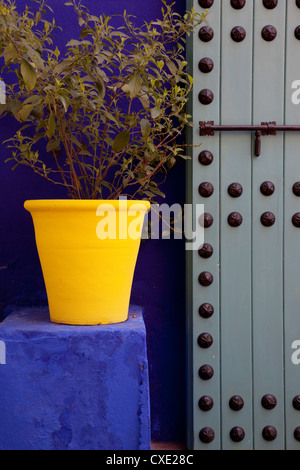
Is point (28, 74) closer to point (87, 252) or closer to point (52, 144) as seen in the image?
point (52, 144)

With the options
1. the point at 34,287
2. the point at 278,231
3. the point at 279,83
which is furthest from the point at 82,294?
the point at 279,83

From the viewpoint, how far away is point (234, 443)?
1888mm

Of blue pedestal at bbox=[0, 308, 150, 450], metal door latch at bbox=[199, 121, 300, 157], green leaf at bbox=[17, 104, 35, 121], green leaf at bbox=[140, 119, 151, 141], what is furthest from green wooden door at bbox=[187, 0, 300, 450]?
green leaf at bbox=[17, 104, 35, 121]

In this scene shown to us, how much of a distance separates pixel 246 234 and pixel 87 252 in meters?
0.63

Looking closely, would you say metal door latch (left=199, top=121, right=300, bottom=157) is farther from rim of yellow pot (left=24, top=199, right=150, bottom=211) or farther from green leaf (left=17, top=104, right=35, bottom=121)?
green leaf (left=17, top=104, right=35, bottom=121)

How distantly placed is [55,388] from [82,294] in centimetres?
27

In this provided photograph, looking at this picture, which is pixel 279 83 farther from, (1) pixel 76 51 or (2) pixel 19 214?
(2) pixel 19 214

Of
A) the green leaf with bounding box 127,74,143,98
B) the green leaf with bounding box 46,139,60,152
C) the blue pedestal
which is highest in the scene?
the green leaf with bounding box 127,74,143,98

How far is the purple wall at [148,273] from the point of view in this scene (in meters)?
1.96

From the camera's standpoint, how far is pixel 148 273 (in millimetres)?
1993

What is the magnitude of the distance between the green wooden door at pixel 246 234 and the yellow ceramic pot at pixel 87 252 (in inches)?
14.7

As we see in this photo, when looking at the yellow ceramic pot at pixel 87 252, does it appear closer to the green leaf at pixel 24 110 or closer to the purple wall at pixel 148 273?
the green leaf at pixel 24 110

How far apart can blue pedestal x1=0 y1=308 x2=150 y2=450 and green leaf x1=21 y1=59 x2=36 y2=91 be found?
0.67 m

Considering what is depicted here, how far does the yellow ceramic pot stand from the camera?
1.55 m
